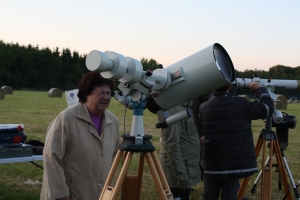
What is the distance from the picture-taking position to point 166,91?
110 inches

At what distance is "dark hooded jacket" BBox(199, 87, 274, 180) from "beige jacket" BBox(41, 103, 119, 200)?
124 cm

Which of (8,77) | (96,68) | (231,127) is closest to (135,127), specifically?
(96,68)

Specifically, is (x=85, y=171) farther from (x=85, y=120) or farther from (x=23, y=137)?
(x=23, y=137)

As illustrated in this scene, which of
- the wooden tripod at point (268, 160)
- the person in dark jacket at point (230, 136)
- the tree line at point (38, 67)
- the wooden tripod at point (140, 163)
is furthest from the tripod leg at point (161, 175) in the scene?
the tree line at point (38, 67)

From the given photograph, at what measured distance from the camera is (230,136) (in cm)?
407

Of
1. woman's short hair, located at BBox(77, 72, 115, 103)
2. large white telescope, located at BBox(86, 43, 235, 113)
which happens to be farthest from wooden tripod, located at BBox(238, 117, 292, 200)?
woman's short hair, located at BBox(77, 72, 115, 103)

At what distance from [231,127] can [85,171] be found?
60.5 inches

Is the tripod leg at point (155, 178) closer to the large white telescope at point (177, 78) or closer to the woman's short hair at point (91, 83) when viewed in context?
the large white telescope at point (177, 78)

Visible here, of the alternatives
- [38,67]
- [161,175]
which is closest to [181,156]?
[161,175]

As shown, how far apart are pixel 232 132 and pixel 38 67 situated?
7669 centimetres

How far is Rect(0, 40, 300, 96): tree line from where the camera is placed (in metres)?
73.6

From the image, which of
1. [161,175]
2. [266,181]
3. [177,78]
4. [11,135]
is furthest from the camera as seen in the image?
[266,181]

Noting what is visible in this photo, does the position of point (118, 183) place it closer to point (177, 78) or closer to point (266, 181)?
point (177, 78)

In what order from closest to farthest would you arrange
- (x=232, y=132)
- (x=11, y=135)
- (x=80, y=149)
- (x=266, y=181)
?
(x=80, y=149) < (x=232, y=132) < (x=11, y=135) < (x=266, y=181)
